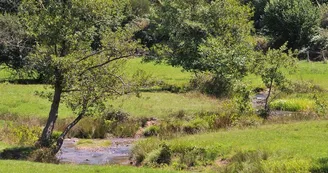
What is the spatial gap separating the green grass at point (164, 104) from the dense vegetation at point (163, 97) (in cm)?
8

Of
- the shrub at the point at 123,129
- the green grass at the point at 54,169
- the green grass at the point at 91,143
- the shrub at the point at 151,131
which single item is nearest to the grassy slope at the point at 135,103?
the shrub at the point at 123,129

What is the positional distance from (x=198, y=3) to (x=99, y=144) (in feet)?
75.1

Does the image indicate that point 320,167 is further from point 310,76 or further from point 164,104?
point 310,76

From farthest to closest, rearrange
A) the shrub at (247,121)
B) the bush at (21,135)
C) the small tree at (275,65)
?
the small tree at (275,65) → the shrub at (247,121) → the bush at (21,135)

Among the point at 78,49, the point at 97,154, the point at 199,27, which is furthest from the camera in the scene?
the point at 199,27

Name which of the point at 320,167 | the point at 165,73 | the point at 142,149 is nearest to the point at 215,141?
the point at 142,149

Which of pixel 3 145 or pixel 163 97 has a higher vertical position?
pixel 163 97

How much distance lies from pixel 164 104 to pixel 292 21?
35.4 meters

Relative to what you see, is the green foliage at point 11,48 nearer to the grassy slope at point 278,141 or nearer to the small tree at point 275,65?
the small tree at point 275,65

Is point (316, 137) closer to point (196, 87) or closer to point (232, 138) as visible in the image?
point (232, 138)

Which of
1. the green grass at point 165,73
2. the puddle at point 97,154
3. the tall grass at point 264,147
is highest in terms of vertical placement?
the green grass at point 165,73

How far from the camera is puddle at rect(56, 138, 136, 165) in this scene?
24.4 metres

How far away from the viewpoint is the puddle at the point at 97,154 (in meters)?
24.4

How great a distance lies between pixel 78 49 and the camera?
24.2m
